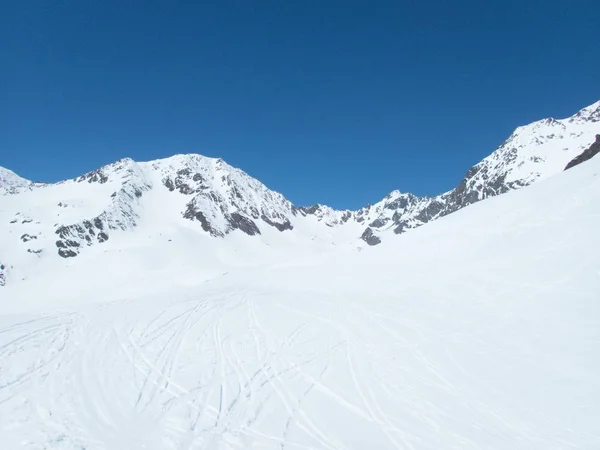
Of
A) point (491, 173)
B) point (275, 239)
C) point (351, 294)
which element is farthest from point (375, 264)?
point (491, 173)

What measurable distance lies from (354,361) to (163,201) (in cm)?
14590

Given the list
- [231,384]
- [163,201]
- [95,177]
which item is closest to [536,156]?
[163,201]

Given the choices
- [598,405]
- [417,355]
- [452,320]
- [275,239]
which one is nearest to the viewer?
[598,405]

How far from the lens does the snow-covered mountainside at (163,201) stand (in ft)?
324

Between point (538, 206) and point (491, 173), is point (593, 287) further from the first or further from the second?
point (491, 173)

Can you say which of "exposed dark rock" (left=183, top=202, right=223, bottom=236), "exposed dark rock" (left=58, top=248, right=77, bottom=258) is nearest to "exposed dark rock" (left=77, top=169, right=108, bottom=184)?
"exposed dark rock" (left=183, top=202, right=223, bottom=236)

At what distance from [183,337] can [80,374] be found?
4.01 metres

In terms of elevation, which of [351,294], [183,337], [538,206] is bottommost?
[183,337]

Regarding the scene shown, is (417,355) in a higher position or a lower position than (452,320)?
lower

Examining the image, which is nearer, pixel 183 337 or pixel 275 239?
pixel 183 337

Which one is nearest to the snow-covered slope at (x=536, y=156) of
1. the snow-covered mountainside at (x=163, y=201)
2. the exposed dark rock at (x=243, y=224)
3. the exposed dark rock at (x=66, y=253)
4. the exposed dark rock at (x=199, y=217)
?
the snow-covered mountainside at (x=163, y=201)

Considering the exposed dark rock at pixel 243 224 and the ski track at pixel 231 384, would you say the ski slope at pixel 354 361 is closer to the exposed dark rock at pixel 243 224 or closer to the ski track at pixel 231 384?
the ski track at pixel 231 384

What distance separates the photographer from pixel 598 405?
762 cm

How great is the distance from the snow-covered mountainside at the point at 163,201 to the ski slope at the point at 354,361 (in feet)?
222
